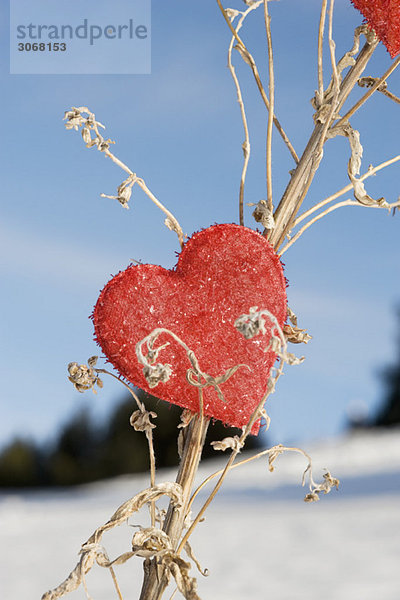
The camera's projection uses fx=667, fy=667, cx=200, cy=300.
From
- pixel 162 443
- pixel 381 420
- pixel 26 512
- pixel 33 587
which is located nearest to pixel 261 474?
pixel 26 512

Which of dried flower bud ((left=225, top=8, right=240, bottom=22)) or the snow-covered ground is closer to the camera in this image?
dried flower bud ((left=225, top=8, right=240, bottom=22))

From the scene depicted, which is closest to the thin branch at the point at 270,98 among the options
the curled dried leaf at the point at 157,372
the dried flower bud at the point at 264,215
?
the dried flower bud at the point at 264,215

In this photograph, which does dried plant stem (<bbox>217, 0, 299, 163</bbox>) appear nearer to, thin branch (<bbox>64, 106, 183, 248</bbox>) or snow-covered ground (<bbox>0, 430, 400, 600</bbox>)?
thin branch (<bbox>64, 106, 183, 248</bbox>)

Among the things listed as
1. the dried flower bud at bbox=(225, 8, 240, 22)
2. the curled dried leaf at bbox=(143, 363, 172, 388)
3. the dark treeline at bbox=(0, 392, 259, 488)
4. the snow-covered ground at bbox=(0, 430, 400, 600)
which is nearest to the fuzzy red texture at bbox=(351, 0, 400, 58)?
the dried flower bud at bbox=(225, 8, 240, 22)

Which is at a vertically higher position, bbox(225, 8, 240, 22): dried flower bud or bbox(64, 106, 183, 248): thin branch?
bbox(225, 8, 240, 22): dried flower bud

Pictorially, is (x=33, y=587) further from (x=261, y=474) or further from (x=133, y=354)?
(x=261, y=474)

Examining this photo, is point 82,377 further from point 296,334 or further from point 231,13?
point 231,13
